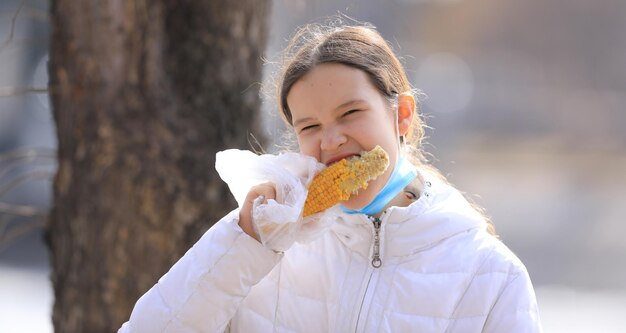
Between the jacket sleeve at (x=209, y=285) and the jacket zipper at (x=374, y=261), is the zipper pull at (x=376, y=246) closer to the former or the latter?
the jacket zipper at (x=374, y=261)

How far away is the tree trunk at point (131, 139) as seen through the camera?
312 centimetres

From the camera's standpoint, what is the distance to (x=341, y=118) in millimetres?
2041

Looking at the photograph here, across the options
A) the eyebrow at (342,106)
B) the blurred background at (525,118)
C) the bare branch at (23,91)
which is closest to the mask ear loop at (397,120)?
the eyebrow at (342,106)

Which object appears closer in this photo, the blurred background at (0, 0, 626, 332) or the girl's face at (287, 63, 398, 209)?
the girl's face at (287, 63, 398, 209)

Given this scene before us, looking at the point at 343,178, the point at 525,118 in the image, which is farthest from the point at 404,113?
the point at 525,118

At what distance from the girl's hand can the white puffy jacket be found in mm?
20

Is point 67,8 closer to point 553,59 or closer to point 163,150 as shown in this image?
point 163,150

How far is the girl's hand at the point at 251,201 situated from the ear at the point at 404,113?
370 mm

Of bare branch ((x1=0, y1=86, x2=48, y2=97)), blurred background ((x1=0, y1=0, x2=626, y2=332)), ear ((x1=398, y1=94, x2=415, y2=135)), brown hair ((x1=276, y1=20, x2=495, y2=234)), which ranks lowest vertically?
blurred background ((x1=0, y1=0, x2=626, y2=332))

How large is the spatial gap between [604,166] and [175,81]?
13721 mm

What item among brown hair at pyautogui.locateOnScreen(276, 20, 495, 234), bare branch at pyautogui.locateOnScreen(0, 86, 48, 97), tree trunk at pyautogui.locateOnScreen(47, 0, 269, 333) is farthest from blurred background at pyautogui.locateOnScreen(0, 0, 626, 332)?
brown hair at pyautogui.locateOnScreen(276, 20, 495, 234)

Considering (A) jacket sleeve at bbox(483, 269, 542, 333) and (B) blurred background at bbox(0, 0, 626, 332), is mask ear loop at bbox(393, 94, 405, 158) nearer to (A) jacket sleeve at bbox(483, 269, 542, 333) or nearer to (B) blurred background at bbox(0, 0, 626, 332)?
(A) jacket sleeve at bbox(483, 269, 542, 333)

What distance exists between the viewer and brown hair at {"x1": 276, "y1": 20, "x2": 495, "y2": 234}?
83.1 inches

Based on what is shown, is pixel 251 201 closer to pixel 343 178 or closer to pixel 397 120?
pixel 343 178
